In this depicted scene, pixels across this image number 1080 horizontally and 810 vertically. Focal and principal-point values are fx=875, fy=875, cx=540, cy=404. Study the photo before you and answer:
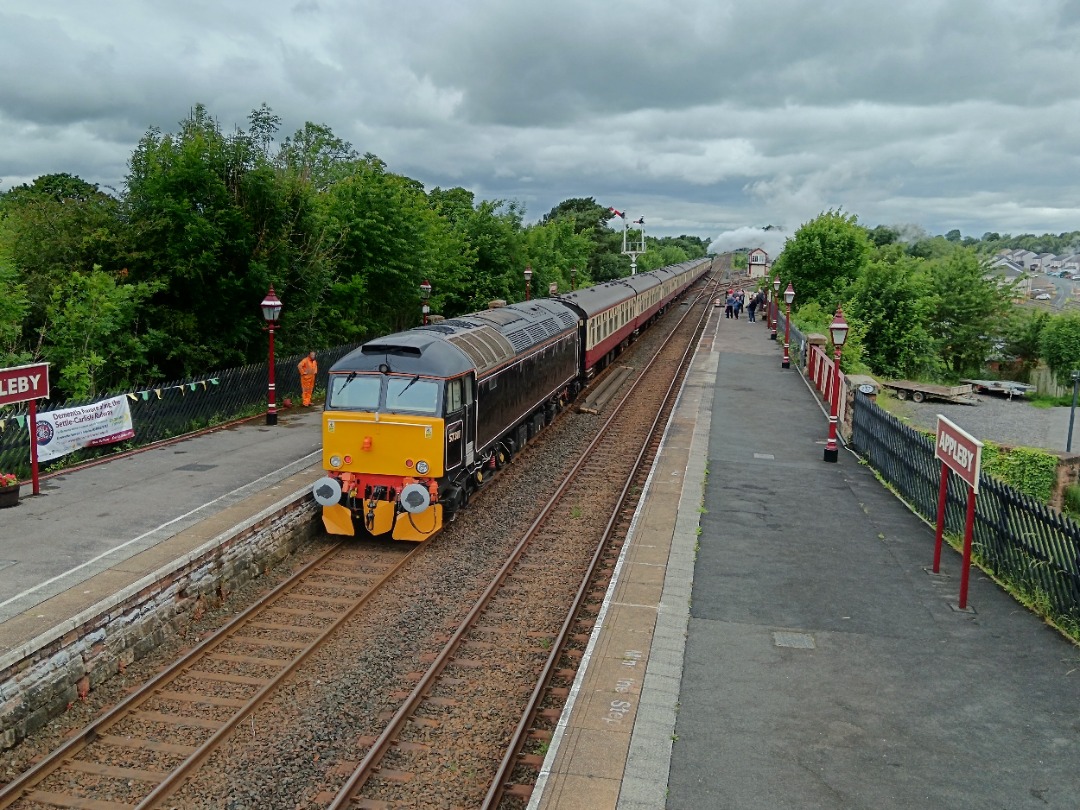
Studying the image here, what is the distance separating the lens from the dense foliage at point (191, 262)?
20114mm

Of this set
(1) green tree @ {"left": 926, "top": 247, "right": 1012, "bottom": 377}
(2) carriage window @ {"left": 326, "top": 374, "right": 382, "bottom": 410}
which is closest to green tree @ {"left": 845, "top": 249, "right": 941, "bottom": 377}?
(1) green tree @ {"left": 926, "top": 247, "right": 1012, "bottom": 377}

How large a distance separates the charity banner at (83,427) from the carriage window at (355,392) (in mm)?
6323

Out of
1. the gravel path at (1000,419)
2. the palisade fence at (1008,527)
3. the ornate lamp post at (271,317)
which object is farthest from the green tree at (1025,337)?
the ornate lamp post at (271,317)

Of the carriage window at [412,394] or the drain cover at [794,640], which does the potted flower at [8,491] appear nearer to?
the carriage window at [412,394]

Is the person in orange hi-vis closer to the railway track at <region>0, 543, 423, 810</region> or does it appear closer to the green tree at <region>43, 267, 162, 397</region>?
the green tree at <region>43, 267, 162, 397</region>

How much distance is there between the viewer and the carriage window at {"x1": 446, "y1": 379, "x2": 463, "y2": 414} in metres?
14.2

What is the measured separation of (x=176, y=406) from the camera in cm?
2041

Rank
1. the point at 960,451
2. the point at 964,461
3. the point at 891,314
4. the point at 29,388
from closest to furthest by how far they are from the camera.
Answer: the point at 964,461 < the point at 960,451 < the point at 29,388 < the point at 891,314

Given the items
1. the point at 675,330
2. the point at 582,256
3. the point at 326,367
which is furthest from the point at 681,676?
the point at 582,256

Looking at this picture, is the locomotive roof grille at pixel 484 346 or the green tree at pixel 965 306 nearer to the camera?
the locomotive roof grille at pixel 484 346

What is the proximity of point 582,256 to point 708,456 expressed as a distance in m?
47.5

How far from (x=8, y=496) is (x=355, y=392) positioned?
591 centimetres

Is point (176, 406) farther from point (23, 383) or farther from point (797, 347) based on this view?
point (797, 347)

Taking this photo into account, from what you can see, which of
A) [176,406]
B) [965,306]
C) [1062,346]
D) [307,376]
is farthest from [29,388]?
[1062,346]
